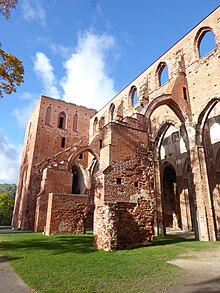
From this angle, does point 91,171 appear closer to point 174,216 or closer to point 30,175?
point 30,175

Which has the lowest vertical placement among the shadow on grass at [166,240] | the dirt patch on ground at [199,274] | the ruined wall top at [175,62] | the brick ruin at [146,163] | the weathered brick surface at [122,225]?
the dirt patch on ground at [199,274]

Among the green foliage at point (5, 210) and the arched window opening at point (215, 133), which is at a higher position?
the arched window opening at point (215, 133)

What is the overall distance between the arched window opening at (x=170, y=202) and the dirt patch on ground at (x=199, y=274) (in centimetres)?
1509

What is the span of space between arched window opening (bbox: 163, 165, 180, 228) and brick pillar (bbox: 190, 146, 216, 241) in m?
9.63

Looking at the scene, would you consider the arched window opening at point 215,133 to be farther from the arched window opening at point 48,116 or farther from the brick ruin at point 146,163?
the arched window opening at point 48,116

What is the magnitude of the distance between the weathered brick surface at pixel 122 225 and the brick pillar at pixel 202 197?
3.92 metres

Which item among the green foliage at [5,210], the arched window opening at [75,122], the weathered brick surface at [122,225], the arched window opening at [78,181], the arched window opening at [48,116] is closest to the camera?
the weathered brick surface at [122,225]

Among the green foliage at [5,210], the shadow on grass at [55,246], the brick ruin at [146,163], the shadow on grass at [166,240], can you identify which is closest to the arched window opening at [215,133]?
the brick ruin at [146,163]

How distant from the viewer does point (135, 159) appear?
945cm

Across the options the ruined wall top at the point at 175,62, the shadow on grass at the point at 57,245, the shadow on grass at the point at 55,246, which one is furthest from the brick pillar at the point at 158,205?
the shadow on grass at the point at 55,246

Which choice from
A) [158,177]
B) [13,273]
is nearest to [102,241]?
[13,273]

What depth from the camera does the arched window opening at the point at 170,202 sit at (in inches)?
824

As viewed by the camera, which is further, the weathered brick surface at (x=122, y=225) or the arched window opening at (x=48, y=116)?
the arched window opening at (x=48, y=116)

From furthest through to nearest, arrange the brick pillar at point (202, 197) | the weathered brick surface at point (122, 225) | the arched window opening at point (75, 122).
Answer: the arched window opening at point (75, 122)
the brick pillar at point (202, 197)
the weathered brick surface at point (122, 225)
